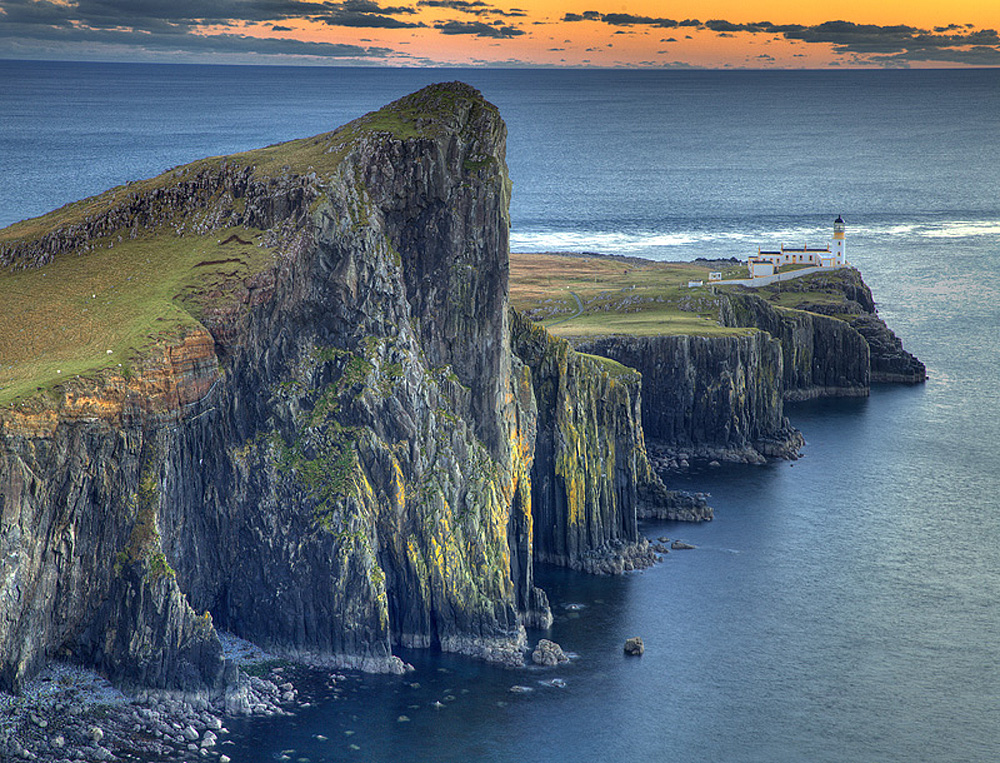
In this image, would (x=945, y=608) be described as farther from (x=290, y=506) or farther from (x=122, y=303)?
(x=122, y=303)

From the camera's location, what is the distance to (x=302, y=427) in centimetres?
7525

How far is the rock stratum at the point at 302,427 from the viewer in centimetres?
6444

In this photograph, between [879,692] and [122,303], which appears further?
[122,303]

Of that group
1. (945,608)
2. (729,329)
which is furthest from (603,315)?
(945,608)

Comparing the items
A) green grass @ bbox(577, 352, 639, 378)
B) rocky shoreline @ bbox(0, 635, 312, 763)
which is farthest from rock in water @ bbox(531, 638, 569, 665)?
green grass @ bbox(577, 352, 639, 378)

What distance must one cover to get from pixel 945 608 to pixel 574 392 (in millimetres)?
32224

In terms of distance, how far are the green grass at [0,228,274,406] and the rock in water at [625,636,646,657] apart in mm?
34517

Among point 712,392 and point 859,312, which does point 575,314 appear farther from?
point 859,312

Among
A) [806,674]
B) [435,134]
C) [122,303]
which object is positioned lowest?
[806,674]

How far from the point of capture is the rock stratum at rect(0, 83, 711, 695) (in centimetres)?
6444

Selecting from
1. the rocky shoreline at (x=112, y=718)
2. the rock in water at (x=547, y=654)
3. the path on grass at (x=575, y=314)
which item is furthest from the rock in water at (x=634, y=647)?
the path on grass at (x=575, y=314)

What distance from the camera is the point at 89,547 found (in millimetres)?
63750

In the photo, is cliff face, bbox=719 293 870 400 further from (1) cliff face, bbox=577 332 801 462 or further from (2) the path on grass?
(1) cliff face, bbox=577 332 801 462

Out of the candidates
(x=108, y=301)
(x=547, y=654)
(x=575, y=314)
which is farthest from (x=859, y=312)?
(x=108, y=301)
